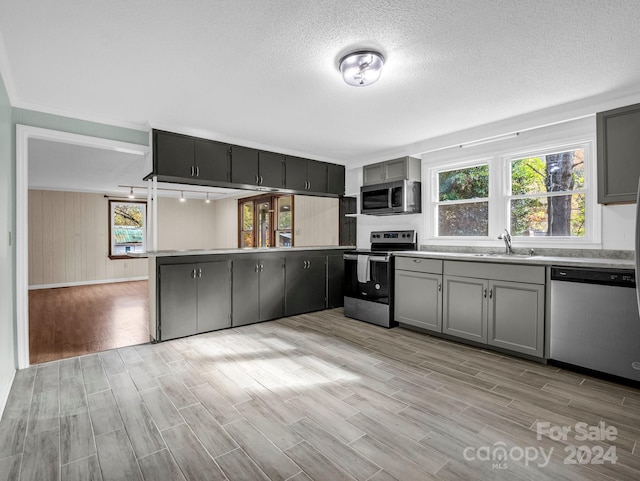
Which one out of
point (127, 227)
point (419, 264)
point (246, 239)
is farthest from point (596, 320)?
point (127, 227)

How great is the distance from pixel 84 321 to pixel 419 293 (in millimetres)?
4390

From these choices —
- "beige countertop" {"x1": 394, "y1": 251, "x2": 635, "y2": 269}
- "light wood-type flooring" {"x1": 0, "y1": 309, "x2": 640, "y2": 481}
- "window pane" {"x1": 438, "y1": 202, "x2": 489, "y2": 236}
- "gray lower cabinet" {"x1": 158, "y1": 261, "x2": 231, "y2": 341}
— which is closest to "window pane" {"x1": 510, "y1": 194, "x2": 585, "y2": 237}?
"window pane" {"x1": 438, "y1": 202, "x2": 489, "y2": 236}

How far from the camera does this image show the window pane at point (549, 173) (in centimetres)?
328

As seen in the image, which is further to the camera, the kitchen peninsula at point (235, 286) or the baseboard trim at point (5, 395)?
the kitchen peninsula at point (235, 286)

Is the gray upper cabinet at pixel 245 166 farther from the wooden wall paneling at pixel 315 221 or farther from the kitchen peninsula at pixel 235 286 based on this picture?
the wooden wall paneling at pixel 315 221

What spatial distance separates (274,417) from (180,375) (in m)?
1.04

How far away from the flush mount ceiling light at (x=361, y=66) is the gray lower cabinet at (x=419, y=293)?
211 centimetres

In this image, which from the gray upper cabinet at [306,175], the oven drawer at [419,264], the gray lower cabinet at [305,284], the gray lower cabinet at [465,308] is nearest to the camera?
the gray lower cabinet at [465,308]

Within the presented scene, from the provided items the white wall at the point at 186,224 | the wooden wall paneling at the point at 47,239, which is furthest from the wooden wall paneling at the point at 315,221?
the wooden wall paneling at the point at 47,239

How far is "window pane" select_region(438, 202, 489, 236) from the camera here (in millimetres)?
3982

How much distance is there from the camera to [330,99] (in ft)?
9.52

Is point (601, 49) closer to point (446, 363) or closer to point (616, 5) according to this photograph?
point (616, 5)

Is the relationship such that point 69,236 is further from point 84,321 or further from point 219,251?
point 219,251

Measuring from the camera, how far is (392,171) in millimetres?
4512
